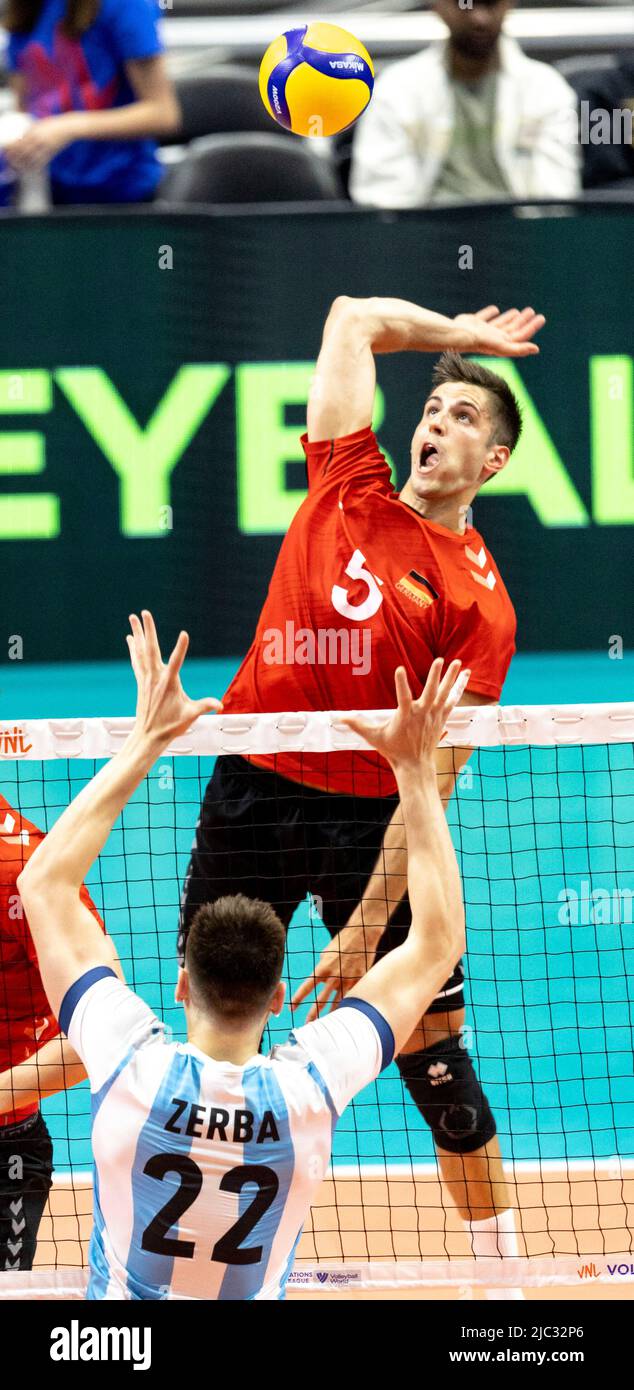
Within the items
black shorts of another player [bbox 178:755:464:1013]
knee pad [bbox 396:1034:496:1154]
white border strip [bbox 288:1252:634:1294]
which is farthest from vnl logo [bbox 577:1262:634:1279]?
black shorts of another player [bbox 178:755:464:1013]

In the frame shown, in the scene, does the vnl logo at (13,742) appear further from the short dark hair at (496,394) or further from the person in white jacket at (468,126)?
the person in white jacket at (468,126)

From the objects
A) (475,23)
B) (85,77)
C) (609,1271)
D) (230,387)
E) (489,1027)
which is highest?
(475,23)

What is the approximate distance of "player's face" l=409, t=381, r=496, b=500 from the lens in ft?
17.8

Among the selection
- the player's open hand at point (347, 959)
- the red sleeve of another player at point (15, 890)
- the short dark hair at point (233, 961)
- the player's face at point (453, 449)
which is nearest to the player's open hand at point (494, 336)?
the player's face at point (453, 449)

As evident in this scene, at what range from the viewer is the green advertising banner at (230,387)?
28.4ft

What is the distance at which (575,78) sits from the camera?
8766 mm

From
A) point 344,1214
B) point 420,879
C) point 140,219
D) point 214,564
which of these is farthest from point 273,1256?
point 140,219

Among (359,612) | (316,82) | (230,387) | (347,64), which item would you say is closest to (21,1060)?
(359,612)

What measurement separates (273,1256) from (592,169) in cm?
709

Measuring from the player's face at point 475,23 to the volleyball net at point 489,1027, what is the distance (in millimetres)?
3470

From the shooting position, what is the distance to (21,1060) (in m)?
4.38

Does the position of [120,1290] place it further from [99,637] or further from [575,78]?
[575,78]

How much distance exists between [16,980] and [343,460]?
208 cm

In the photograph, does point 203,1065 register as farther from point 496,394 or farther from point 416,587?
point 496,394
